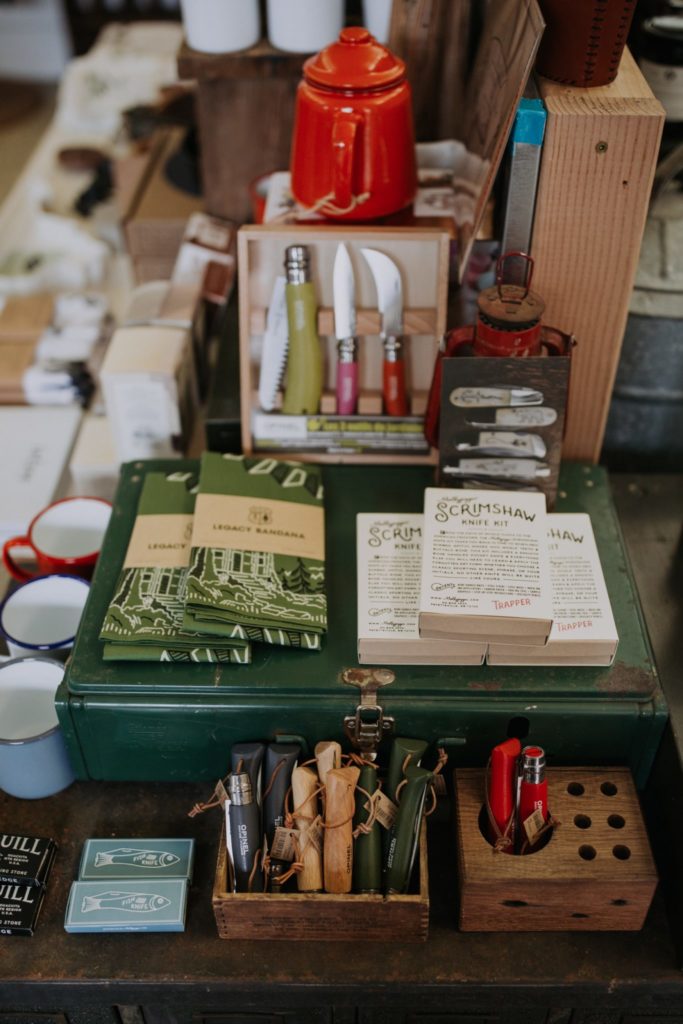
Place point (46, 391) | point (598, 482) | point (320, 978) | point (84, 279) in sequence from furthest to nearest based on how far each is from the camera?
point (84, 279), point (46, 391), point (598, 482), point (320, 978)

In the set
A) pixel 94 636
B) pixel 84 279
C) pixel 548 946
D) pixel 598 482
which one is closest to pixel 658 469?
pixel 598 482

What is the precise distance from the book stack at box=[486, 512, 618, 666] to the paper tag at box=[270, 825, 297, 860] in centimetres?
31

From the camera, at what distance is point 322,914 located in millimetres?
1057

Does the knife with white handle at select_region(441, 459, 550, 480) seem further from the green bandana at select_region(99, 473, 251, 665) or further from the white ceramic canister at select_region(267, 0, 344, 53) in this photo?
the white ceramic canister at select_region(267, 0, 344, 53)

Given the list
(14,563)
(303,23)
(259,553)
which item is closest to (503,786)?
(259,553)

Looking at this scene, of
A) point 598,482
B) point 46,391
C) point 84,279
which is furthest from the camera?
point 84,279

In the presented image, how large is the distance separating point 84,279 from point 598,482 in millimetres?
1344

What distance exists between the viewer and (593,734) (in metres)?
1.16

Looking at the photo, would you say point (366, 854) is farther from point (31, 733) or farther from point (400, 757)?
point (31, 733)

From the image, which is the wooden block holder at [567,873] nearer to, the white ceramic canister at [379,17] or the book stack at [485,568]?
the book stack at [485,568]

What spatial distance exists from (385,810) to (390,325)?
2.22 feet

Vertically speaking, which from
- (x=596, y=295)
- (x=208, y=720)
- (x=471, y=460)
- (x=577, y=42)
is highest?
(x=577, y=42)

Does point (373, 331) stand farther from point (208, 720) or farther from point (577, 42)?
point (208, 720)

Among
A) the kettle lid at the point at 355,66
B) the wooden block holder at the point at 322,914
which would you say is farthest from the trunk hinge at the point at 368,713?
the kettle lid at the point at 355,66
